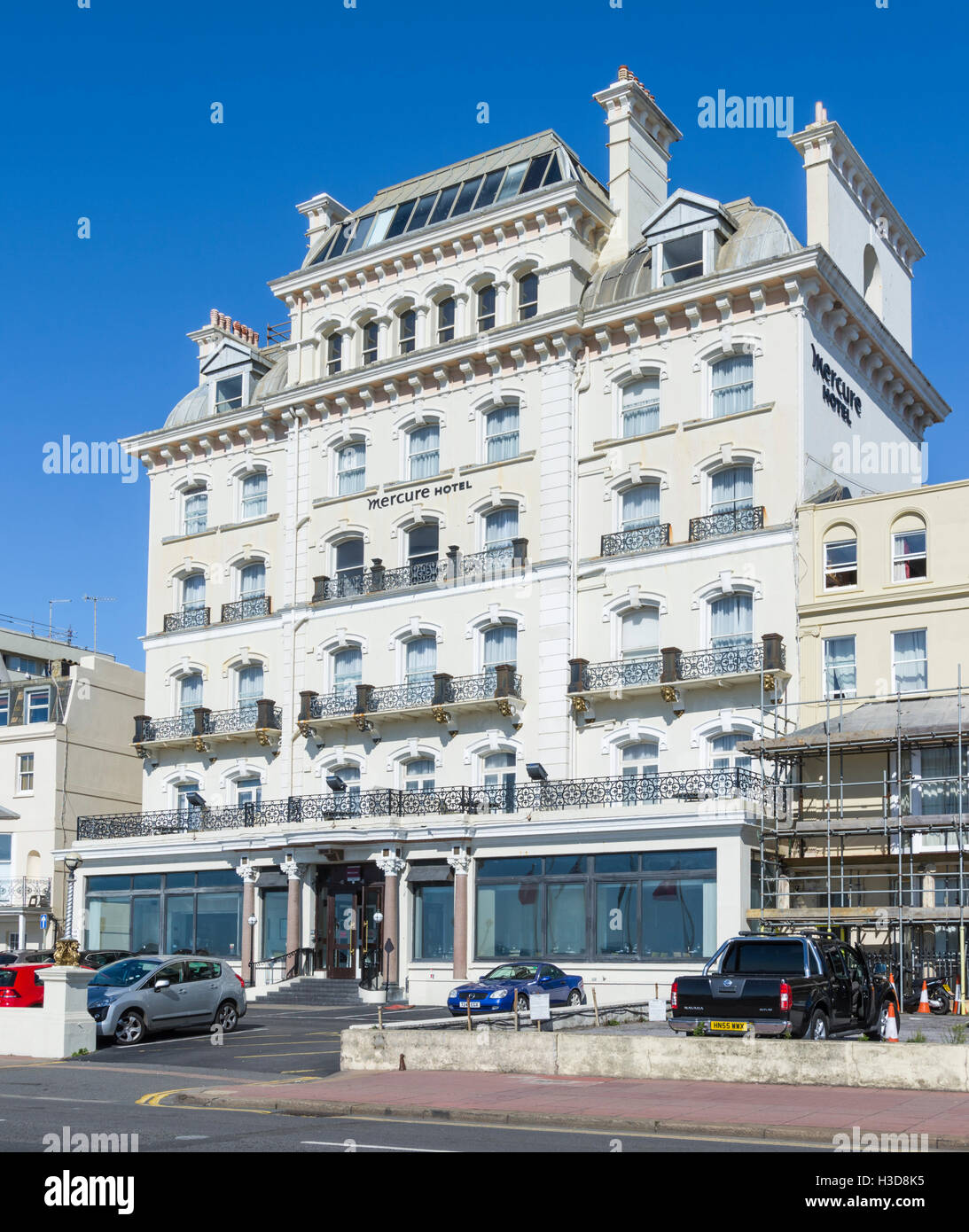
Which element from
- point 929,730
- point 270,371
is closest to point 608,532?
point 929,730

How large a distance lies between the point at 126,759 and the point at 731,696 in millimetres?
27089

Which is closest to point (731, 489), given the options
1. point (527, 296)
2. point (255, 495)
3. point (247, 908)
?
point (527, 296)

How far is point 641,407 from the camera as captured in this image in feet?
135

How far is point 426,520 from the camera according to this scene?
44.1m

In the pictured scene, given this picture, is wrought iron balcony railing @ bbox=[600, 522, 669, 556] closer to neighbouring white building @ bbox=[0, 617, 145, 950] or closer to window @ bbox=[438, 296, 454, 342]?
window @ bbox=[438, 296, 454, 342]

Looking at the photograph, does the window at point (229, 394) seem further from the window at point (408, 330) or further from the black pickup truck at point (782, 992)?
the black pickup truck at point (782, 992)

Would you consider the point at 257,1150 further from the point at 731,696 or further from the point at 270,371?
the point at 270,371

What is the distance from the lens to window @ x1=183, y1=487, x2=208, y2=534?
50.4m

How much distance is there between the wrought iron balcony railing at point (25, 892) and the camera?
5066 centimetres

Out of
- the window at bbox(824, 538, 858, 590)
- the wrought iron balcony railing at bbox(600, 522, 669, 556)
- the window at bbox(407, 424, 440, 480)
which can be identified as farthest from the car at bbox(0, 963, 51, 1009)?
the window at bbox(824, 538, 858, 590)

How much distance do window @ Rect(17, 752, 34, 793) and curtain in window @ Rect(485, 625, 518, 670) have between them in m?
20.1

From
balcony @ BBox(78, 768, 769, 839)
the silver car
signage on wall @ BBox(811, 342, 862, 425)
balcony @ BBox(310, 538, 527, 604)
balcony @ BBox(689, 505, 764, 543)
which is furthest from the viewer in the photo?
balcony @ BBox(310, 538, 527, 604)

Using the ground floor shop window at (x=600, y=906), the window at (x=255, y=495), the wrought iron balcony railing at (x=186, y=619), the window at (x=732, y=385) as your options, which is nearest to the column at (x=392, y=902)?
the ground floor shop window at (x=600, y=906)

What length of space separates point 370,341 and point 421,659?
1100cm
